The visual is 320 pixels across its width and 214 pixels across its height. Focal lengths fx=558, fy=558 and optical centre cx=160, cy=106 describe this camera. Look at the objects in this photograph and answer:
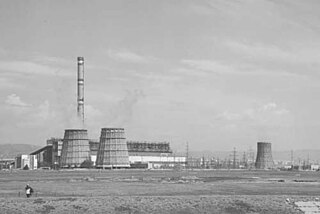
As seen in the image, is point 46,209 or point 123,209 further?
point 123,209

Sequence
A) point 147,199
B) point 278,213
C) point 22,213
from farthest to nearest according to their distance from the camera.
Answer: point 147,199 < point 278,213 < point 22,213

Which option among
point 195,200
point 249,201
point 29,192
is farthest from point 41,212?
point 249,201

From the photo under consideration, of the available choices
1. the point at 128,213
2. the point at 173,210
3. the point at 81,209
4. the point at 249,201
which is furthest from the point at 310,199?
the point at 81,209

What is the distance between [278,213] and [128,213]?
12.6 meters

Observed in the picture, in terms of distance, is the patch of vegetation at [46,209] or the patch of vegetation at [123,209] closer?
the patch of vegetation at [46,209]

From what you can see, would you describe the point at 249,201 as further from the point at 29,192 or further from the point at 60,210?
the point at 29,192

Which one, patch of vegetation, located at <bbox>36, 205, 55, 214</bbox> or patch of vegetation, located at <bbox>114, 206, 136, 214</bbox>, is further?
patch of vegetation, located at <bbox>114, 206, 136, 214</bbox>

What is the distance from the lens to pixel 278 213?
46812 mm

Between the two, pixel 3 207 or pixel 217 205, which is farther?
pixel 217 205

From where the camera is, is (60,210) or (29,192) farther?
(29,192)

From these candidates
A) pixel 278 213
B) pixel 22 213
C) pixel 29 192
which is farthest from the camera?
pixel 29 192

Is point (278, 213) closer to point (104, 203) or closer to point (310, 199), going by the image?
point (310, 199)

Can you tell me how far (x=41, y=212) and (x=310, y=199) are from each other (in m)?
25.1

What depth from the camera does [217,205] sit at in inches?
1896
